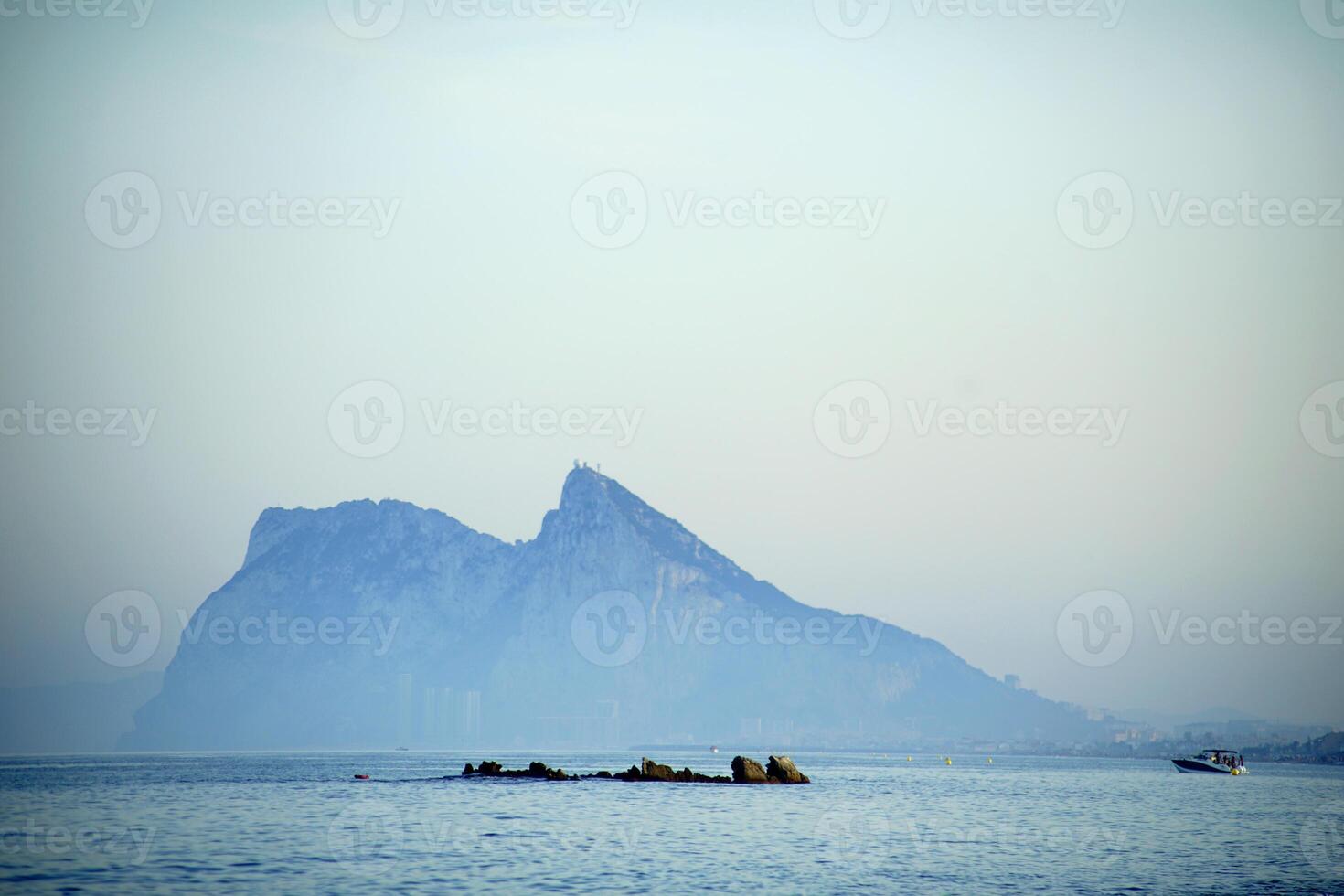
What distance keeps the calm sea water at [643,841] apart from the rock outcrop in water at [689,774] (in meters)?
14.2

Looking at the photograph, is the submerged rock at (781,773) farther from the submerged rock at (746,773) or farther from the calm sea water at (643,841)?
the calm sea water at (643,841)

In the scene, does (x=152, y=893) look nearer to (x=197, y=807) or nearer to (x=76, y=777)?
(x=197, y=807)

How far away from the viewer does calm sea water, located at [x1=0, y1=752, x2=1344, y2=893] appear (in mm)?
63062

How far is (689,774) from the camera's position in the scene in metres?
162

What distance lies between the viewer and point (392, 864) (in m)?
66.5

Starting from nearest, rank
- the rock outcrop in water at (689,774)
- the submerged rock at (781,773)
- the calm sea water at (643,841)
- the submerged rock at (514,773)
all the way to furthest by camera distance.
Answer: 1. the calm sea water at (643,841)
2. the rock outcrop in water at (689,774)
3. the submerged rock at (781,773)
4. the submerged rock at (514,773)

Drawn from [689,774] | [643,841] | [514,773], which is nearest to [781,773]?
[689,774]

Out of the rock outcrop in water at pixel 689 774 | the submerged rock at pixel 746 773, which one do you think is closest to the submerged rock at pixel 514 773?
the rock outcrop in water at pixel 689 774

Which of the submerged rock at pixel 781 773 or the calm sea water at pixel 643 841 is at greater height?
the submerged rock at pixel 781 773

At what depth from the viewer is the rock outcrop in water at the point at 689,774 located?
155 meters

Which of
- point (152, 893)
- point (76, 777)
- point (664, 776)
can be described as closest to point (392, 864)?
point (152, 893)

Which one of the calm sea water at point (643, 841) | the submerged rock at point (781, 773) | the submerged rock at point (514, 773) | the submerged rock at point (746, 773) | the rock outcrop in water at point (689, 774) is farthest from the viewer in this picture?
the submerged rock at point (514, 773)

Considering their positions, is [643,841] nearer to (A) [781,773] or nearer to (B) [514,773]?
(A) [781,773]

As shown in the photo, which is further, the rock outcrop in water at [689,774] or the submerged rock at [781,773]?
the submerged rock at [781,773]
